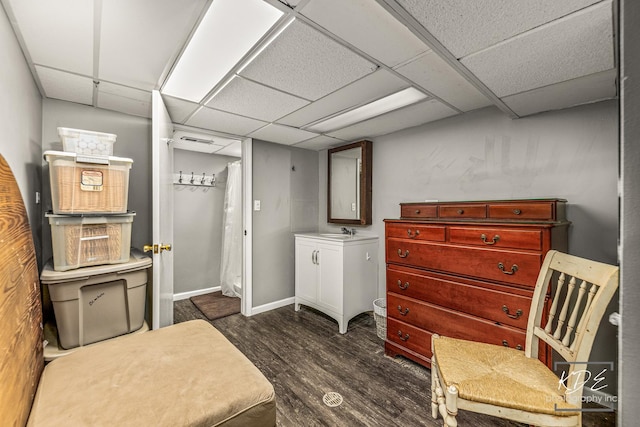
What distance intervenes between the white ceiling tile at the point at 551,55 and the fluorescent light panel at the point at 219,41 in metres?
1.07

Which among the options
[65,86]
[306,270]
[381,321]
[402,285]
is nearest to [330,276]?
[306,270]

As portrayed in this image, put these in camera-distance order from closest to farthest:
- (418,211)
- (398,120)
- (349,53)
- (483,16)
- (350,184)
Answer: (483,16) < (349,53) < (418,211) < (398,120) < (350,184)

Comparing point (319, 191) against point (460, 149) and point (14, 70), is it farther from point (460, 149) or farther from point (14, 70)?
point (14, 70)

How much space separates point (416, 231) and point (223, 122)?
2.09m

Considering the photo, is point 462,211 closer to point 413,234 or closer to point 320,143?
point 413,234

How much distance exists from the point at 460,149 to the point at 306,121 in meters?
1.47

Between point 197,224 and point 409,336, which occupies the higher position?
point 197,224

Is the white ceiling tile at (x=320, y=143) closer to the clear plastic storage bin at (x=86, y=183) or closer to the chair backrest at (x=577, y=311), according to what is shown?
the clear plastic storage bin at (x=86, y=183)

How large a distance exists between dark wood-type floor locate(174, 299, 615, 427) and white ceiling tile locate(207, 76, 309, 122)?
2153 millimetres

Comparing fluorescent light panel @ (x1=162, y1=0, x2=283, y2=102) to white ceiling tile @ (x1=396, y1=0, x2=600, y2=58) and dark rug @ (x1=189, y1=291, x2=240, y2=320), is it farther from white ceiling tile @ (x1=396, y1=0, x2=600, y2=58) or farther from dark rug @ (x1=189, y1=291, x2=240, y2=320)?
dark rug @ (x1=189, y1=291, x2=240, y2=320)

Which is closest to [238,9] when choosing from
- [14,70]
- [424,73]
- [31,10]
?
[31,10]

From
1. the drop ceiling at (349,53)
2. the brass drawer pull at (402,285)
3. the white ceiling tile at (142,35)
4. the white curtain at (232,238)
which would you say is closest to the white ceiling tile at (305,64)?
the drop ceiling at (349,53)

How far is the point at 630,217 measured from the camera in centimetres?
55

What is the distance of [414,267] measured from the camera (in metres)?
2.18
